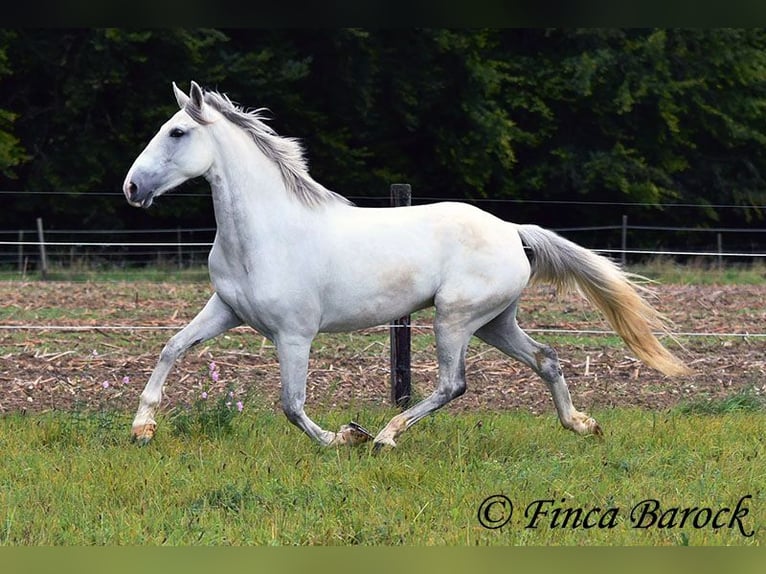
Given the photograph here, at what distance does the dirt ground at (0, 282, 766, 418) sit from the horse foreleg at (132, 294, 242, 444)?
0.88 m

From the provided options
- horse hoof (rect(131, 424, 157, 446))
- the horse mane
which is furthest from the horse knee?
the horse mane

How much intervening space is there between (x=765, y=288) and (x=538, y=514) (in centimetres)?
1202

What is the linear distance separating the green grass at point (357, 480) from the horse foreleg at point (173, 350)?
0.45ft

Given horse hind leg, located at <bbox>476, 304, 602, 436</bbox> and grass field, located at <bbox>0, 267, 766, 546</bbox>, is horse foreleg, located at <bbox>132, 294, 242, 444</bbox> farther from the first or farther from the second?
horse hind leg, located at <bbox>476, 304, 602, 436</bbox>

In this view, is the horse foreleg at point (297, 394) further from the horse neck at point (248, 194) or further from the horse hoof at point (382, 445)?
the horse neck at point (248, 194)

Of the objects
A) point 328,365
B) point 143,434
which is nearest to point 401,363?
point 328,365

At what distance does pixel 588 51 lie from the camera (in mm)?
23781

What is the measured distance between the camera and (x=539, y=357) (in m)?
6.84

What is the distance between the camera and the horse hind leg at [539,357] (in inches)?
266

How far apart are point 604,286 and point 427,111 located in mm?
16796

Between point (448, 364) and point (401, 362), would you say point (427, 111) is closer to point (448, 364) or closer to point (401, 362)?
point (401, 362)

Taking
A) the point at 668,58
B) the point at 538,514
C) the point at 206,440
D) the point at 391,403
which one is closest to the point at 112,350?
the point at 391,403

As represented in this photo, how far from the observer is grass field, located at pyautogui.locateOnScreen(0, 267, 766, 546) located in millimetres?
4609

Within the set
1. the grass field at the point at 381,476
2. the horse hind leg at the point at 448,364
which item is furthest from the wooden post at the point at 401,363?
the horse hind leg at the point at 448,364
